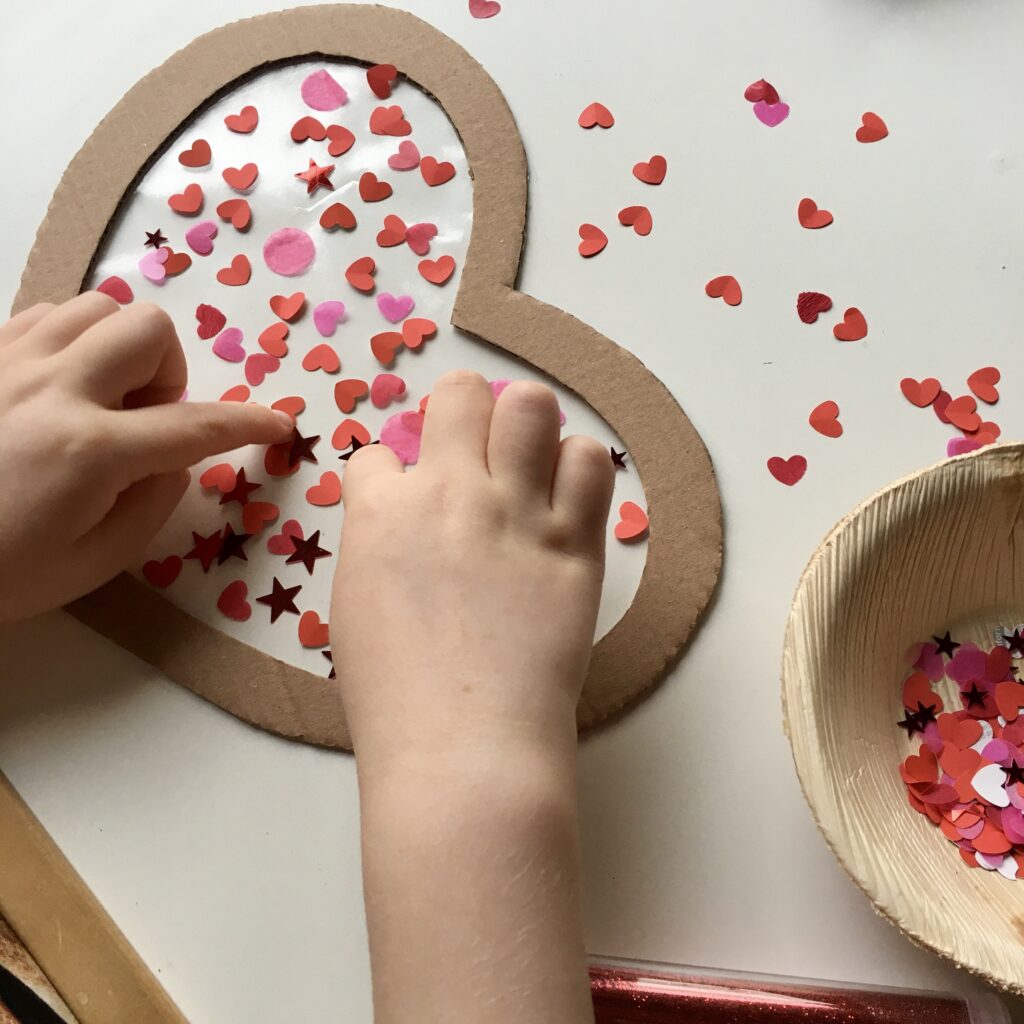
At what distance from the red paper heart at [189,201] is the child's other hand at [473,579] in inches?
10.7

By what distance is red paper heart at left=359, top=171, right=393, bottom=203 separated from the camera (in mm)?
676

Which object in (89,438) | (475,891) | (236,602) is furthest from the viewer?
(236,602)

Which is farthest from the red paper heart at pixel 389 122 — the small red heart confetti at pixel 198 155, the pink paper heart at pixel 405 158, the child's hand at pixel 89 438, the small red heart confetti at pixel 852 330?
the small red heart confetti at pixel 852 330

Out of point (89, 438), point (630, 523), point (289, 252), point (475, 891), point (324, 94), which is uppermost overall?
point (324, 94)

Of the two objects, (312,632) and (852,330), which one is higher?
(852,330)

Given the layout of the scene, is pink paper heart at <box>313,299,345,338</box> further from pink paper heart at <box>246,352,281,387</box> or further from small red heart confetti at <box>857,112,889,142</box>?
small red heart confetti at <box>857,112,889,142</box>

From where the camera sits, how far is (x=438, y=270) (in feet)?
2.16

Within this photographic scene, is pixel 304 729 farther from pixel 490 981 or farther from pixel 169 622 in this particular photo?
pixel 490 981

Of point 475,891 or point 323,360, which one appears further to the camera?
point 323,360

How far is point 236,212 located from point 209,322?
8 centimetres

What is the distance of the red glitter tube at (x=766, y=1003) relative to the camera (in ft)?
1.74

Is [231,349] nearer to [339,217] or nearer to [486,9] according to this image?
[339,217]

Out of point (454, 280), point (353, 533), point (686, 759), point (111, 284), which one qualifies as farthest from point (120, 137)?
point (686, 759)

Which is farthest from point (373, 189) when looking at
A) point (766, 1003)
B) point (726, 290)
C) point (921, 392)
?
point (766, 1003)
